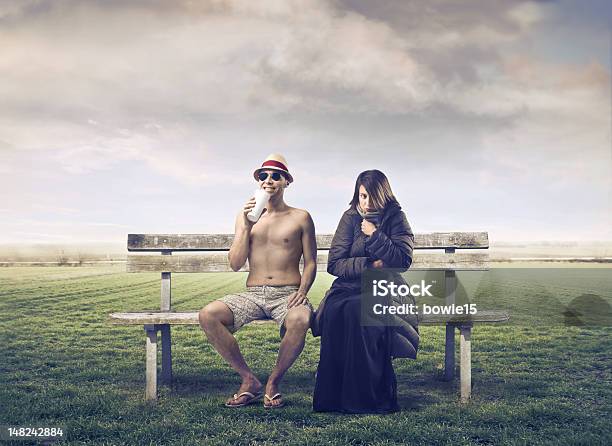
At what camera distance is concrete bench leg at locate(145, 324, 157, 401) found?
15.3 ft

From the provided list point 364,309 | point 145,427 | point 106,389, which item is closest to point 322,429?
point 364,309

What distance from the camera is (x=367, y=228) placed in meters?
4.31

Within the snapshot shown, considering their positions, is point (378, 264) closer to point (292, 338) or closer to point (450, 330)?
point (292, 338)

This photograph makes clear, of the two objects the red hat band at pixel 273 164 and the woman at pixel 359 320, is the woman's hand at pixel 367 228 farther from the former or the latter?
the red hat band at pixel 273 164

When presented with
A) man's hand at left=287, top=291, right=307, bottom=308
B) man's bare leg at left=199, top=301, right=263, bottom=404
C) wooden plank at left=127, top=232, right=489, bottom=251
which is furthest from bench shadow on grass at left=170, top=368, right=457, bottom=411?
wooden plank at left=127, top=232, right=489, bottom=251

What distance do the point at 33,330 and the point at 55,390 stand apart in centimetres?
428

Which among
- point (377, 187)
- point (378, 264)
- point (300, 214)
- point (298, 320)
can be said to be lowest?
point (298, 320)

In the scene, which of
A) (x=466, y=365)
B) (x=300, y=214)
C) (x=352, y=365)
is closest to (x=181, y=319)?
(x=300, y=214)

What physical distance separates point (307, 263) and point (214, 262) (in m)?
1.18

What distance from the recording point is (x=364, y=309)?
4.19m

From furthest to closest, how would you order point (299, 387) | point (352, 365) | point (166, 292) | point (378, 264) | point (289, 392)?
point (166, 292) → point (299, 387) → point (289, 392) → point (378, 264) → point (352, 365)

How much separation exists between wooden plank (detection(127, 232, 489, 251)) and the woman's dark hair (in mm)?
1000

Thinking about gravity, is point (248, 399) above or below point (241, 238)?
below

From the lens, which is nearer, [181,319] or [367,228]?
[367,228]
